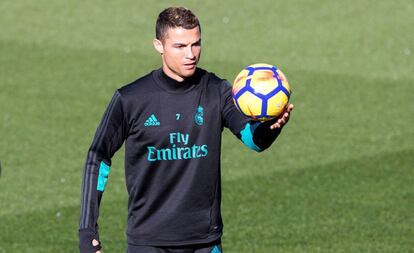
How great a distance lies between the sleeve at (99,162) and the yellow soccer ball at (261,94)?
0.80m

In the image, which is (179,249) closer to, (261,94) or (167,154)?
(167,154)

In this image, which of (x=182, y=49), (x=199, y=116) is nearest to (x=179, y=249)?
(x=199, y=116)

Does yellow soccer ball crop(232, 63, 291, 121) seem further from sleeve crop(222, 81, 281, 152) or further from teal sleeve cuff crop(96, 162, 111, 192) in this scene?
teal sleeve cuff crop(96, 162, 111, 192)

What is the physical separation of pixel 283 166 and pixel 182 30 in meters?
7.80

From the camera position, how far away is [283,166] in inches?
586

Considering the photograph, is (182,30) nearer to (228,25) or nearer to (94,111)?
(94,111)

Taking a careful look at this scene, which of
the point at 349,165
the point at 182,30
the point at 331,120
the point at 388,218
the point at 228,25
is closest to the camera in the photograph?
the point at 182,30

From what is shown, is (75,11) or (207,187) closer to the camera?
(207,187)

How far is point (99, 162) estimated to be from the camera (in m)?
7.41

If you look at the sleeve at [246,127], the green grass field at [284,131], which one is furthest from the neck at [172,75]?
the green grass field at [284,131]

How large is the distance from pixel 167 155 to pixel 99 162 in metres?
0.45

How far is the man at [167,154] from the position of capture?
7.40 m

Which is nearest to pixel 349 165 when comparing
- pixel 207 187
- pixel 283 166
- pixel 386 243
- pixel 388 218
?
pixel 283 166

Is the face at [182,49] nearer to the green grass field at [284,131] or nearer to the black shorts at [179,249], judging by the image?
the black shorts at [179,249]
